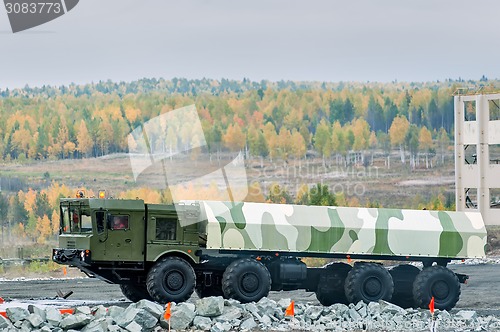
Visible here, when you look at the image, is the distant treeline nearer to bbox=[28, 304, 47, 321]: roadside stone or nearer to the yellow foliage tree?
the yellow foliage tree

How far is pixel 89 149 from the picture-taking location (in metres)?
126

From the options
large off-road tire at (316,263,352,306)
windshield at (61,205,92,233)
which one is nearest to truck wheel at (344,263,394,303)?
large off-road tire at (316,263,352,306)

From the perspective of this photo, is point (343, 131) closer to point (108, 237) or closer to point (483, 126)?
point (483, 126)

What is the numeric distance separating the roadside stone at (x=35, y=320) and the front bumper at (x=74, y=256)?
3755 millimetres

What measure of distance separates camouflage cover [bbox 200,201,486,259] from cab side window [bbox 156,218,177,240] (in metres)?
0.92

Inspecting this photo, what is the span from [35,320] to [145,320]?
264cm

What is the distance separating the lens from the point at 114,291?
43375 mm

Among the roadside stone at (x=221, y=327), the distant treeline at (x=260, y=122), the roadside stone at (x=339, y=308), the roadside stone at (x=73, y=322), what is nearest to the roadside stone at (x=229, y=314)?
the roadside stone at (x=221, y=327)

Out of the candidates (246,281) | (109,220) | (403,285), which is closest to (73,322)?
(109,220)

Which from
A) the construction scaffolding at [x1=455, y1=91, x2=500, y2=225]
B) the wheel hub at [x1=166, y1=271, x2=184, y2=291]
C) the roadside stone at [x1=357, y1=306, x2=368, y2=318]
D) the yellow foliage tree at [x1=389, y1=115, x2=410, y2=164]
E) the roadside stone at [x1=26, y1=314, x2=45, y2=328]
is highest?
the yellow foliage tree at [x1=389, y1=115, x2=410, y2=164]

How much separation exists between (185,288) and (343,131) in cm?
10777

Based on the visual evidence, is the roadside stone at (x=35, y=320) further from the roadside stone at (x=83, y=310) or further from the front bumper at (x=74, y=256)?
the front bumper at (x=74, y=256)

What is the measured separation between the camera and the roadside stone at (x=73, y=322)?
25703mm

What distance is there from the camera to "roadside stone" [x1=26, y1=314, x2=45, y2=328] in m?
25.7
